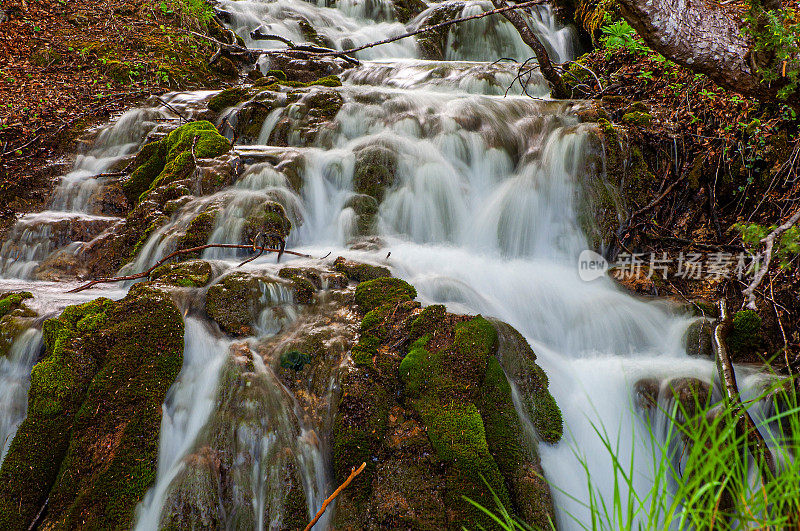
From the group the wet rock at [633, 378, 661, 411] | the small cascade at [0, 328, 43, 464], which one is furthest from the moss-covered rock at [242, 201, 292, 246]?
the wet rock at [633, 378, 661, 411]

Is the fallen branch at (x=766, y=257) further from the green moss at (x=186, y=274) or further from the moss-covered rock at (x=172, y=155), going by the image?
the moss-covered rock at (x=172, y=155)

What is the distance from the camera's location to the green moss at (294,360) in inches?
133

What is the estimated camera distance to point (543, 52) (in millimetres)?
7391

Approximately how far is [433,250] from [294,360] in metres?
2.79

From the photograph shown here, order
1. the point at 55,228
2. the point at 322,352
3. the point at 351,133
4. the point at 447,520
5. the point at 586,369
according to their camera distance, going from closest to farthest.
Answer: the point at 447,520
the point at 322,352
the point at 586,369
the point at 55,228
the point at 351,133

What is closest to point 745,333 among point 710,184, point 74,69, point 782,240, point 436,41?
point 782,240

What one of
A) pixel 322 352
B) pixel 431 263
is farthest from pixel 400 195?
pixel 322 352

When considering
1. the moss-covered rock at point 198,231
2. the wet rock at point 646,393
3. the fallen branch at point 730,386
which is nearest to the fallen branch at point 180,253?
the moss-covered rock at point 198,231

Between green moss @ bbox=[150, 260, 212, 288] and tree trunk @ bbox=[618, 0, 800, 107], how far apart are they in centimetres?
398

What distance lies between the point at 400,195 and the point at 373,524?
174 inches

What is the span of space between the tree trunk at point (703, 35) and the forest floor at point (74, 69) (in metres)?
7.39

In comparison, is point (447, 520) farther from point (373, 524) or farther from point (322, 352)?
point (322, 352)

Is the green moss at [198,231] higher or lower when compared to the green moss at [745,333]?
higher

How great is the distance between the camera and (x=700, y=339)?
14.1 ft
